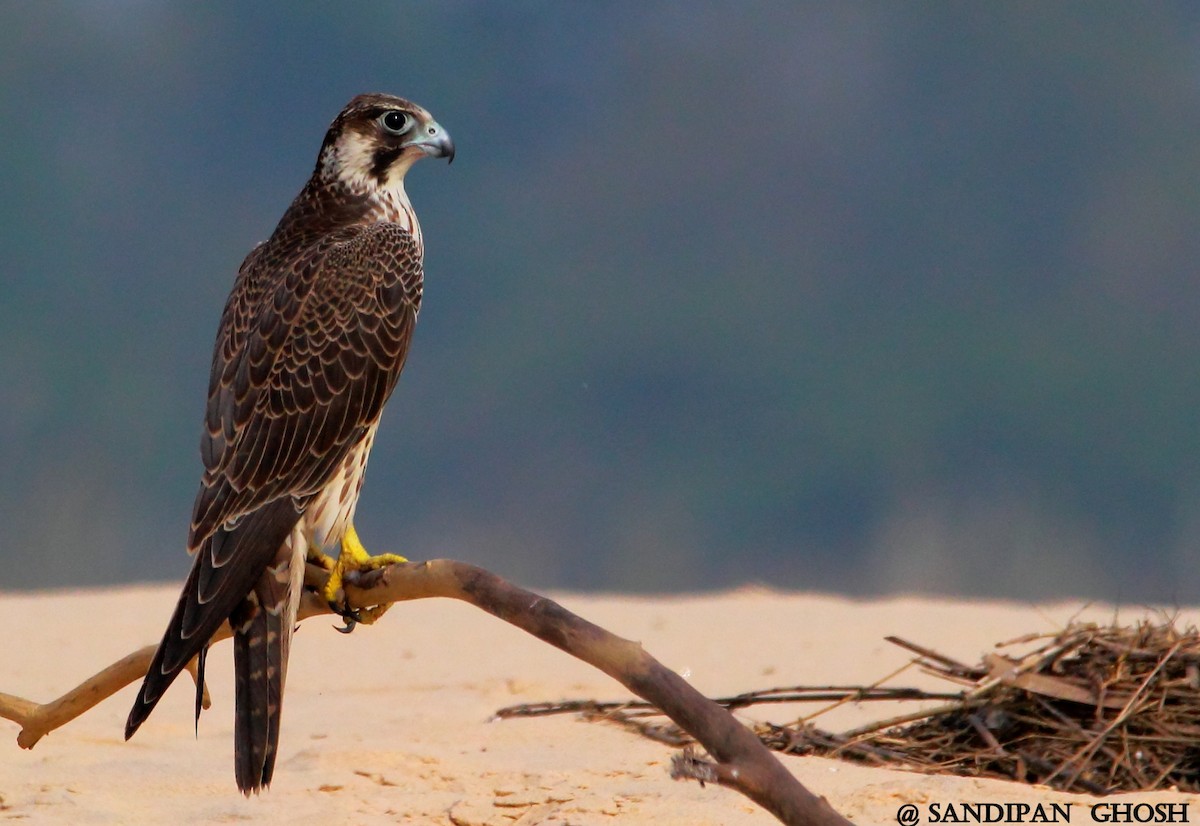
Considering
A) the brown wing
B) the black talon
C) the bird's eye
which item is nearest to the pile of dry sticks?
the black talon

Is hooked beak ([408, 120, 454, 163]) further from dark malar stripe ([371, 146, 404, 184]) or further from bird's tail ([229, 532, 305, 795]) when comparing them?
bird's tail ([229, 532, 305, 795])

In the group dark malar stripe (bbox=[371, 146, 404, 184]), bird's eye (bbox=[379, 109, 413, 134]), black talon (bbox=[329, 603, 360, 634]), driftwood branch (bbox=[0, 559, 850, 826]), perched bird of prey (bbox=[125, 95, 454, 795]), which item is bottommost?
driftwood branch (bbox=[0, 559, 850, 826])

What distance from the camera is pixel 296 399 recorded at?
12.5 ft

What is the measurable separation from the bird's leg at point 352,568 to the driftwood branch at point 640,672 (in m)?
0.10

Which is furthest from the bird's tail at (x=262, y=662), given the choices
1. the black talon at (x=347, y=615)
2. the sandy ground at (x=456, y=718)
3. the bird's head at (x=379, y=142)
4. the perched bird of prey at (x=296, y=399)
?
the bird's head at (x=379, y=142)

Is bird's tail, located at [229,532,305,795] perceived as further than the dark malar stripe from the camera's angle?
No

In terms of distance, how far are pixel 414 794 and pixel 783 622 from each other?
12.5 ft

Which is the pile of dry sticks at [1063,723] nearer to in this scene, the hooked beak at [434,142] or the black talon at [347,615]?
the black talon at [347,615]

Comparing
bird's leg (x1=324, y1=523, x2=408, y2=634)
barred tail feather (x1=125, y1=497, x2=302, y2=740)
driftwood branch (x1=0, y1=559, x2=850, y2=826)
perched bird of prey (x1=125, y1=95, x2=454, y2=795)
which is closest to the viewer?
driftwood branch (x1=0, y1=559, x2=850, y2=826)

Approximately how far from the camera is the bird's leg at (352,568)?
141 inches

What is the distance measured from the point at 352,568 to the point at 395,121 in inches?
58.2

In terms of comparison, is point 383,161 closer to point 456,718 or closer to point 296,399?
point 296,399

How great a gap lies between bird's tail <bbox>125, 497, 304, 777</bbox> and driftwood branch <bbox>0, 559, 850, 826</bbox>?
214mm

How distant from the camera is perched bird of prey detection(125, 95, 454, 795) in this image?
3250 millimetres
